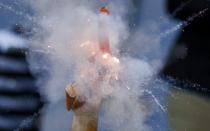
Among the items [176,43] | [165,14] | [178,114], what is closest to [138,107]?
[165,14]

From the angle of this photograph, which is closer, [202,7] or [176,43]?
[202,7]

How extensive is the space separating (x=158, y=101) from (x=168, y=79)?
1031 millimetres

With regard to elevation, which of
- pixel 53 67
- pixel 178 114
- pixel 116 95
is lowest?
pixel 178 114

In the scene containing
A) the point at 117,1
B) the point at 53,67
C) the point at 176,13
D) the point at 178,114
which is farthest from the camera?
the point at 178,114

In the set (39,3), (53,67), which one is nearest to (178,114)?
(53,67)

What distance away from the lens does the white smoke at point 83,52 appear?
9.68ft

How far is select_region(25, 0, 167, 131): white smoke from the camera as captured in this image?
295cm

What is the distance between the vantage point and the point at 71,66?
3.08 meters

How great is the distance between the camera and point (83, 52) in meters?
2.70

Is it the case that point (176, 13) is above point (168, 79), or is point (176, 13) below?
above

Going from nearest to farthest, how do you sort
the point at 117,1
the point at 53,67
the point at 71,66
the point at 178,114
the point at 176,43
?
the point at 71,66 → the point at 117,1 → the point at 53,67 → the point at 176,43 → the point at 178,114

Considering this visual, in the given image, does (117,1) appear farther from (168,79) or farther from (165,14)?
(168,79)

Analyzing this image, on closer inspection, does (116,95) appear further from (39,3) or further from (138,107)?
(39,3)

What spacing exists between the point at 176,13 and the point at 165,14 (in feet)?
1.10
